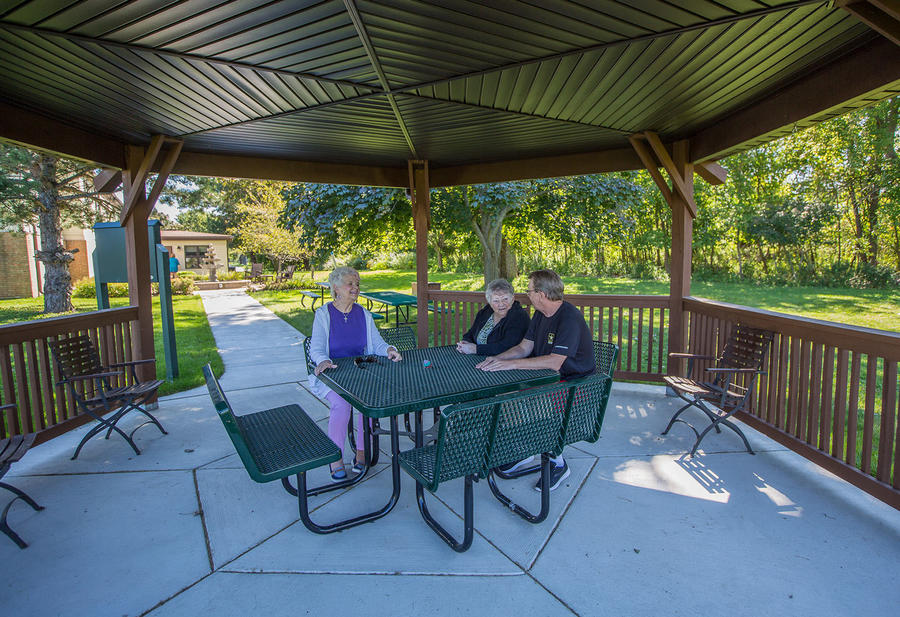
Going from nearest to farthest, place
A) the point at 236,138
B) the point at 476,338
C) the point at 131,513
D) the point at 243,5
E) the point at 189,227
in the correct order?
the point at 243,5 < the point at 131,513 < the point at 476,338 < the point at 236,138 < the point at 189,227

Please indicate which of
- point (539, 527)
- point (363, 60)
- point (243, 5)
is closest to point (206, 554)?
point (539, 527)

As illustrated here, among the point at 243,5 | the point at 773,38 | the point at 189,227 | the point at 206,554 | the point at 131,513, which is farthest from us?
the point at 189,227

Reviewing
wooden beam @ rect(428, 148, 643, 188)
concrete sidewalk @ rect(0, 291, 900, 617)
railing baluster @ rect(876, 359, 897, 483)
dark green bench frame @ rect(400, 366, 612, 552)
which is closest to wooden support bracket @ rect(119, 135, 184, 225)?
concrete sidewalk @ rect(0, 291, 900, 617)

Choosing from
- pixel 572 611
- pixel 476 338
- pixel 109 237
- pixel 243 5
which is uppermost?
pixel 243 5

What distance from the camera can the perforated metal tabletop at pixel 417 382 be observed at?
7.57 feet

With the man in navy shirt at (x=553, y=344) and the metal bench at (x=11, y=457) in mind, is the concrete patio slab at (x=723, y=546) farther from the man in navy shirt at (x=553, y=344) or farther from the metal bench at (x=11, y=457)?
the metal bench at (x=11, y=457)

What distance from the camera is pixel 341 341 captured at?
3.31m

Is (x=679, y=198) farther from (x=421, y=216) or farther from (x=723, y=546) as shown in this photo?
(x=723, y=546)

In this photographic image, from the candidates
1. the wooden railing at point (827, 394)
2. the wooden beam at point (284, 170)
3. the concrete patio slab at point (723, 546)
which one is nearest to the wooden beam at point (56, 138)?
the wooden beam at point (284, 170)

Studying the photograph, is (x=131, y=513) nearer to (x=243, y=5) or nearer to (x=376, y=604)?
(x=376, y=604)

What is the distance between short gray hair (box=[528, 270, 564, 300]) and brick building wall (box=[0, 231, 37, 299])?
18.6 meters

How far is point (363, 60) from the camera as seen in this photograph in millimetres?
2723

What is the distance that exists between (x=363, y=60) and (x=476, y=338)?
203cm

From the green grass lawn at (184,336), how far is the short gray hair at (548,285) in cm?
438
